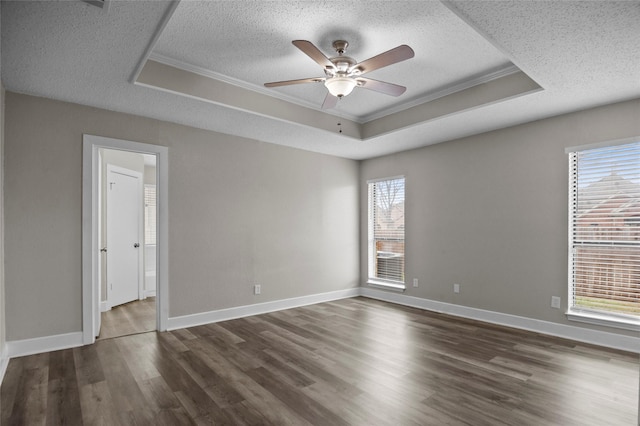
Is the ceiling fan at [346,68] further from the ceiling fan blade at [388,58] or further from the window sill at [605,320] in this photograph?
the window sill at [605,320]

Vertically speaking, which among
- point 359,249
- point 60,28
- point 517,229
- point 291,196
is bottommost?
point 359,249

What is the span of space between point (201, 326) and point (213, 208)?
5.00ft

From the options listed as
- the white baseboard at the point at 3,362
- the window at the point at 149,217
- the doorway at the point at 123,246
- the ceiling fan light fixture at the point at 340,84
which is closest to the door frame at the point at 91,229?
the white baseboard at the point at 3,362

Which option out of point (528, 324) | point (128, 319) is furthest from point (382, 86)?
point (128, 319)

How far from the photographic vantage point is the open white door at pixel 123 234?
5.28 metres

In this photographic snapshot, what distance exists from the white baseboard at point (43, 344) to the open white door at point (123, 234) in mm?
1792

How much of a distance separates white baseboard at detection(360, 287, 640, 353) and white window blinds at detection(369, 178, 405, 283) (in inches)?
17.9

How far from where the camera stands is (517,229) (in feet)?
14.0

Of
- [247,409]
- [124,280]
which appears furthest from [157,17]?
[124,280]

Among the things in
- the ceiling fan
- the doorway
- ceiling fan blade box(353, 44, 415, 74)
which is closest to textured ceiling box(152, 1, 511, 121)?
the ceiling fan

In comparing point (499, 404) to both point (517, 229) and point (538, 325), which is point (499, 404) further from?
point (517, 229)

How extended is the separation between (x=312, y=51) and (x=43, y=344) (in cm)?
375

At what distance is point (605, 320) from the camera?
11.6 ft

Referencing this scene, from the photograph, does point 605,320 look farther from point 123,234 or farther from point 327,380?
point 123,234
